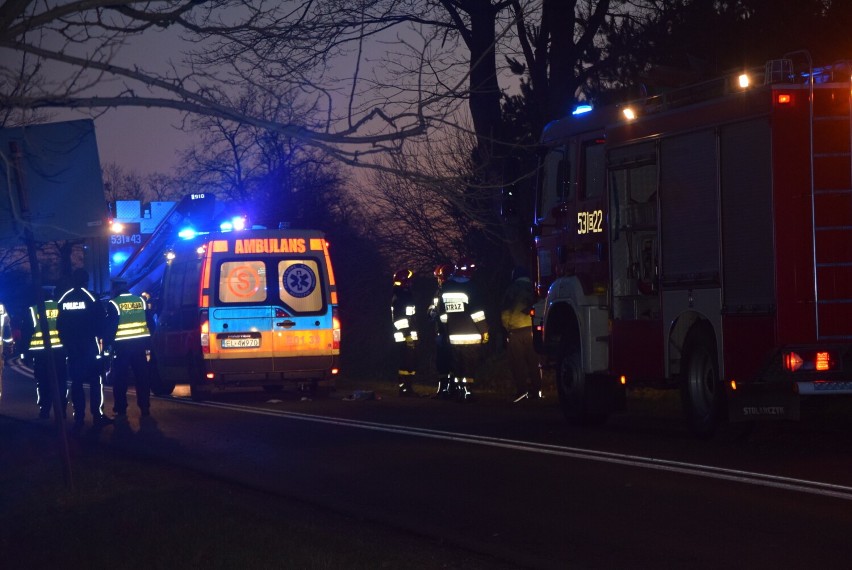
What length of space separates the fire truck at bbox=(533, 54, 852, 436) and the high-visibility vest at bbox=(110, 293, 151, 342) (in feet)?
19.3

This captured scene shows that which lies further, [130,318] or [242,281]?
[242,281]

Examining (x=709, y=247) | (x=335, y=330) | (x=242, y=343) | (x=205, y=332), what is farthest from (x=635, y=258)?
(x=205, y=332)

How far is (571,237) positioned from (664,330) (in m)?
2.30

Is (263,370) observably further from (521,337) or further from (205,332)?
(521,337)

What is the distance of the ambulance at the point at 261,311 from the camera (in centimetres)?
1883

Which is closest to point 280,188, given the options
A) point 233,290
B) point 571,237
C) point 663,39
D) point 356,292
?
point 356,292

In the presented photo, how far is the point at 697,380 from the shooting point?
40.6 ft

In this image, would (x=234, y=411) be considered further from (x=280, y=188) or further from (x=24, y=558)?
(x=280, y=188)

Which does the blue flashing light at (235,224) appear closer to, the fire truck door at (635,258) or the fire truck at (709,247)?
the fire truck at (709,247)

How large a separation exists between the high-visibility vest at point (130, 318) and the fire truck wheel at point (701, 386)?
8.16 metres

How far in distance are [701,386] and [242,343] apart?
8.41 meters

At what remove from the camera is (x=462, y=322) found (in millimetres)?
18594

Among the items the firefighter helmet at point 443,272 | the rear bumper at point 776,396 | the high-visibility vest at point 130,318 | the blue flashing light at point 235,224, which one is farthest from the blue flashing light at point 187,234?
the rear bumper at point 776,396

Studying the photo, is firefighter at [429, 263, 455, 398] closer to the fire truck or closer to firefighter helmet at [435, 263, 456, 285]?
firefighter helmet at [435, 263, 456, 285]
